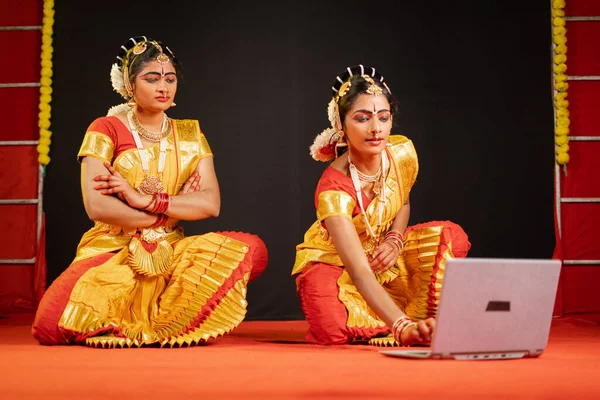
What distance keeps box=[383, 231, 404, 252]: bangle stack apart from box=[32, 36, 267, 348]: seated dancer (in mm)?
558

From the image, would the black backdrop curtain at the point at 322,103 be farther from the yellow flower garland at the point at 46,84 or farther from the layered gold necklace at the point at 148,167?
the layered gold necklace at the point at 148,167

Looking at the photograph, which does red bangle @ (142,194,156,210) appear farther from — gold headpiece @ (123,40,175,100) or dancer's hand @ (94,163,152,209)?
gold headpiece @ (123,40,175,100)

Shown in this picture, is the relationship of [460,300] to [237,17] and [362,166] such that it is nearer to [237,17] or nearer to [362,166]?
[362,166]

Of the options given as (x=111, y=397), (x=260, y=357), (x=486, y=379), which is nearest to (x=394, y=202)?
(x=260, y=357)

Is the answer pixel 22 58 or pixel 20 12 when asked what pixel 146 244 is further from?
pixel 20 12

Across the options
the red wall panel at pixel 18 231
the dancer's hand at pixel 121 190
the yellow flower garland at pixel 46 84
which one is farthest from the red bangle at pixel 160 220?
the red wall panel at pixel 18 231

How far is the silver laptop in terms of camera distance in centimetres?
223

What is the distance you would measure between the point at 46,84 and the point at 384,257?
106 inches

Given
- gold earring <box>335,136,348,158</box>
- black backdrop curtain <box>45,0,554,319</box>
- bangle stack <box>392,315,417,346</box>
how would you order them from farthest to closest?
1. black backdrop curtain <box>45,0,554,319</box>
2. gold earring <box>335,136,348,158</box>
3. bangle stack <box>392,315,417,346</box>

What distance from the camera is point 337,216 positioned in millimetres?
3180

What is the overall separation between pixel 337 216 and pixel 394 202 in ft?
1.40

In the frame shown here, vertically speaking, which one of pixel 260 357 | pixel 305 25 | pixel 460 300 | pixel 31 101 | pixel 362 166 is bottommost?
pixel 260 357

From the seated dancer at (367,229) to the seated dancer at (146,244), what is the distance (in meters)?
0.32

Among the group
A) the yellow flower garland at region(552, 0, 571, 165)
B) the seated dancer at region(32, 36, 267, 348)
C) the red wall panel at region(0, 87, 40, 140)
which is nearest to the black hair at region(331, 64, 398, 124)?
the seated dancer at region(32, 36, 267, 348)
